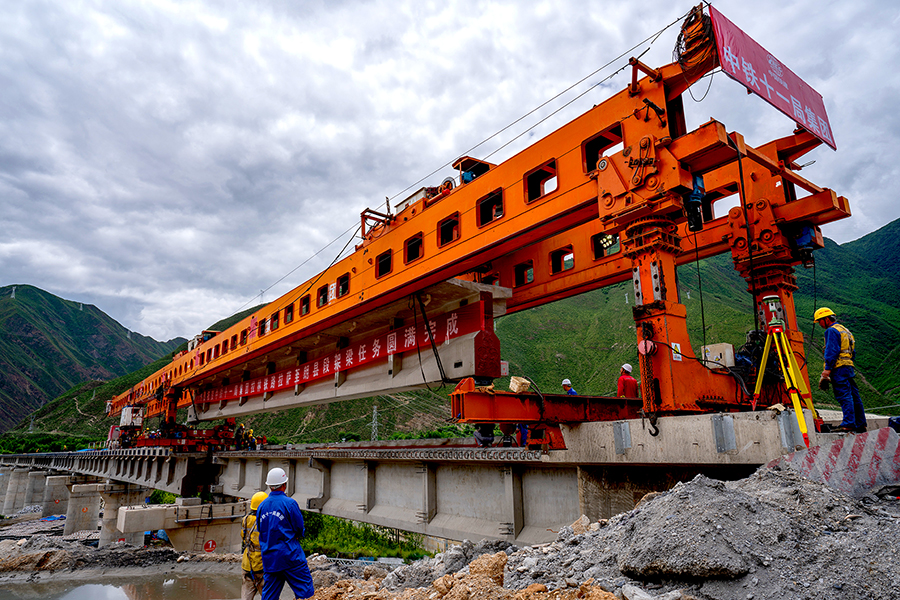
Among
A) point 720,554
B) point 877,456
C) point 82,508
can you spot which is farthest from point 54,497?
point 877,456

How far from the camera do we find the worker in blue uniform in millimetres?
4938

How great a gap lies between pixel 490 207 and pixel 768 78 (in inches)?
171

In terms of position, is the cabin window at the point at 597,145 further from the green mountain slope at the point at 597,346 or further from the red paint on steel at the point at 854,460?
the green mountain slope at the point at 597,346

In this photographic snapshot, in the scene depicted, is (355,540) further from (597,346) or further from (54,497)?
(597,346)

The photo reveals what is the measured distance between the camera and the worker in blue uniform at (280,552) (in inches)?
194

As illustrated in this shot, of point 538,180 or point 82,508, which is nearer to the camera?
point 538,180

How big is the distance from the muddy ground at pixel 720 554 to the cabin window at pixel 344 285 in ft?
25.0

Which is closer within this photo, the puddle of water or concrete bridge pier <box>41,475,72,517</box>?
the puddle of water

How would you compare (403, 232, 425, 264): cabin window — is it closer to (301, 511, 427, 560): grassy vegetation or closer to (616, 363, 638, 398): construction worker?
(616, 363, 638, 398): construction worker

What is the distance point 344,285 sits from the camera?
468 inches

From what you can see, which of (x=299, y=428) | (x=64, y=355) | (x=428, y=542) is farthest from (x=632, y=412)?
(x=64, y=355)

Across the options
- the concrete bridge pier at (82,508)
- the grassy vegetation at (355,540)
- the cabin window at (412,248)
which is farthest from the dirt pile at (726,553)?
the concrete bridge pier at (82,508)

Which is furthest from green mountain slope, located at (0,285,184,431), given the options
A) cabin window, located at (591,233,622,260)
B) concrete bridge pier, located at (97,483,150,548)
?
cabin window, located at (591,233,622,260)

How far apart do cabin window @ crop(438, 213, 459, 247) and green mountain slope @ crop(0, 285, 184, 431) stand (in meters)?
132
